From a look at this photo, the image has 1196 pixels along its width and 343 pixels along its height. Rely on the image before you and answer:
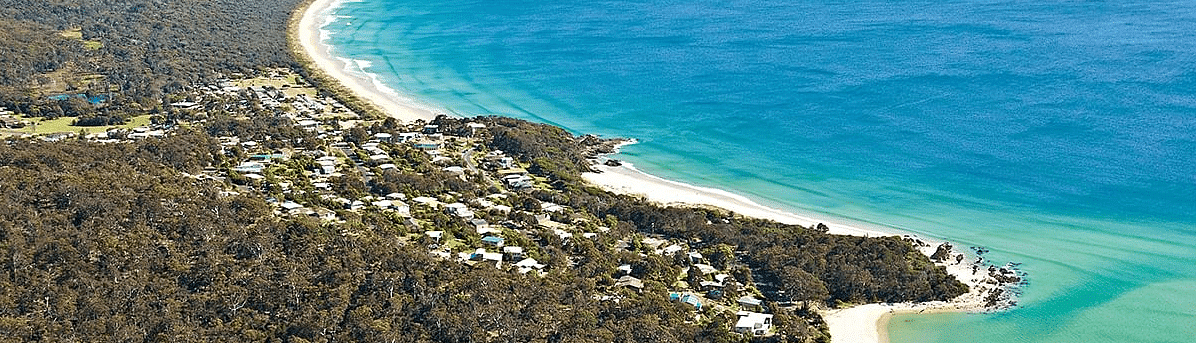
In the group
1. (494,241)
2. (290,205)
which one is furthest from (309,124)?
(494,241)

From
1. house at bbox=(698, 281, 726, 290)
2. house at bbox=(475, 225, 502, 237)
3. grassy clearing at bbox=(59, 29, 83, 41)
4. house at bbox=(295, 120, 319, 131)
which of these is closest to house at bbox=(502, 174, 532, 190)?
house at bbox=(475, 225, 502, 237)

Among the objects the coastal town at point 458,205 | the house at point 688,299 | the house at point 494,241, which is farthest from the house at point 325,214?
the house at point 688,299

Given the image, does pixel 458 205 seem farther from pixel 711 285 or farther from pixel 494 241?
pixel 711 285

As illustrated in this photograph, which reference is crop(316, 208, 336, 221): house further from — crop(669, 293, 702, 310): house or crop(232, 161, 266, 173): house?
crop(669, 293, 702, 310): house

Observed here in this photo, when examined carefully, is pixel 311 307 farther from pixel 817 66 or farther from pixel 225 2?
pixel 225 2

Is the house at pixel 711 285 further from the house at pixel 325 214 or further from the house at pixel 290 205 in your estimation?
the house at pixel 290 205

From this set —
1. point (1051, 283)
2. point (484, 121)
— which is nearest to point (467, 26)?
point (484, 121)
